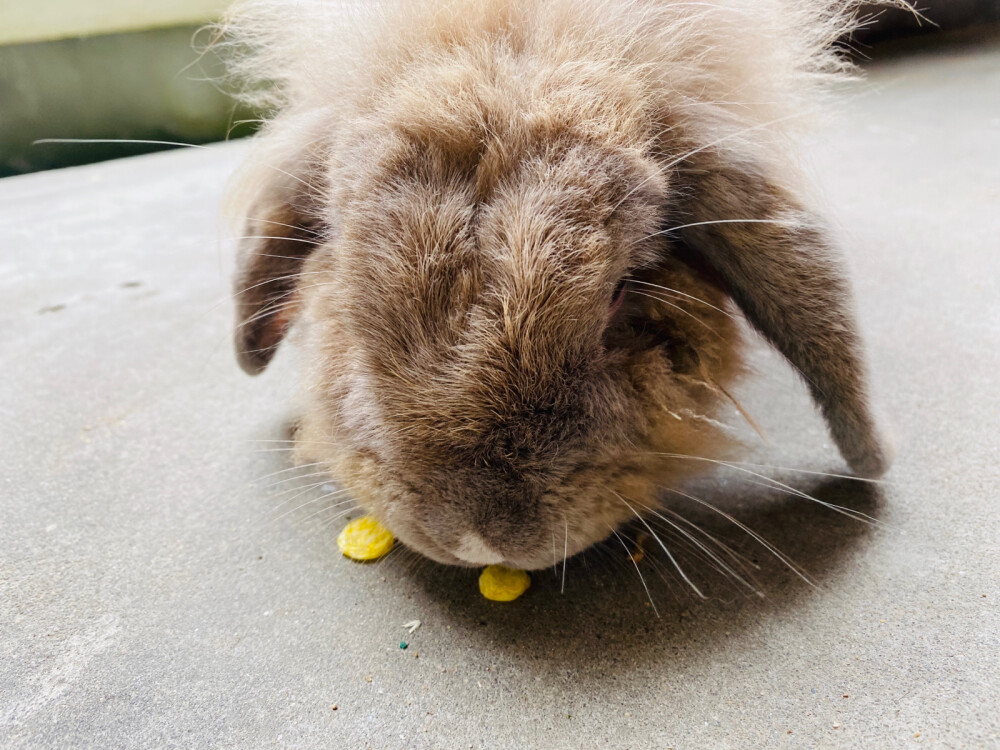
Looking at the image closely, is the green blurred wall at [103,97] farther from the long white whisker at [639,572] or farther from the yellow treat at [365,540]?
the long white whisker at [639,572]

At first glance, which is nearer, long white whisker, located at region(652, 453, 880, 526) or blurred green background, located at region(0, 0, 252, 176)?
long white whisker, located at region(652, 453, 880, 526)

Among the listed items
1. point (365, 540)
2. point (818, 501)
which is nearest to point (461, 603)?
point (365, 540)

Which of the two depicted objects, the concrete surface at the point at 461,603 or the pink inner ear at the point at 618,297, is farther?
the pink inner ear at the point at 618,297

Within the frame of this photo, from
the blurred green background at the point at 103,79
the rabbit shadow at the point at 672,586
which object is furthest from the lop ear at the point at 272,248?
the rabbit shadow at the point at 672,586

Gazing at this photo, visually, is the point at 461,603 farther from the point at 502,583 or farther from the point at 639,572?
the point at 639,572

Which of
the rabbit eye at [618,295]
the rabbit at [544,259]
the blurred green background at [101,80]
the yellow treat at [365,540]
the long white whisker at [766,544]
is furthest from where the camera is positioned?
the blurred green background at [101,80]

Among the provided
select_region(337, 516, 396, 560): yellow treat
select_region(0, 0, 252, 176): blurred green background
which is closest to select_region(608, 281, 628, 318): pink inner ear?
select_region(337, 516, 396, 560): yellow treat

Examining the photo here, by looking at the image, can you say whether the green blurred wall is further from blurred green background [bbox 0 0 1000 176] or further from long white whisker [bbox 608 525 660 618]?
long white whisker [bbox 608 525 660 618]
